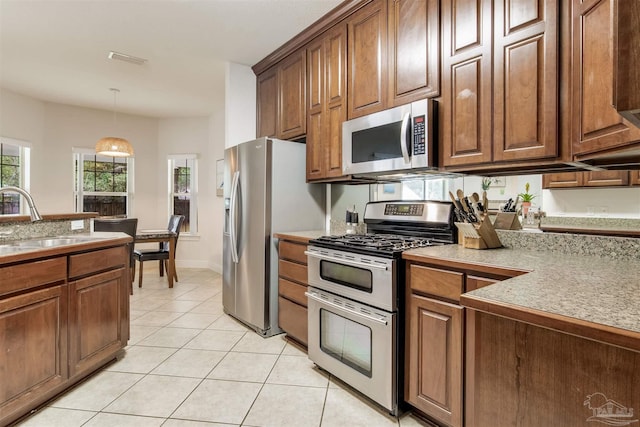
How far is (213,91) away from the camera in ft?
15.1

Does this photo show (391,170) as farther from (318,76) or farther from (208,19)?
(208,19)

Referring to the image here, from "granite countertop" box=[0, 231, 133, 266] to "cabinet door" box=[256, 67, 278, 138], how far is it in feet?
5.71

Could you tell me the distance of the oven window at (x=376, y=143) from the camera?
7.06 ft

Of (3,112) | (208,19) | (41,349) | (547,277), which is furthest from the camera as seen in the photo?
(3,112)

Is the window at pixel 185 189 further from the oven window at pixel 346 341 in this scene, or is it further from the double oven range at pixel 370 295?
the oven window at pixel 346 341

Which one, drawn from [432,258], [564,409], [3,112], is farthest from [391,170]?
[3,112]

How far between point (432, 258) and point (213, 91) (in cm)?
409

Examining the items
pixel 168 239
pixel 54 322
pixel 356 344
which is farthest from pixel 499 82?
pixel 168 239

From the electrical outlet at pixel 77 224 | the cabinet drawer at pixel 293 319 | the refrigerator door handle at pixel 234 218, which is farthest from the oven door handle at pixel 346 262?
the electrical outlet at pixel 77 224

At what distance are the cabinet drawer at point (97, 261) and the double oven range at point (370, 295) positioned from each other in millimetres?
1311

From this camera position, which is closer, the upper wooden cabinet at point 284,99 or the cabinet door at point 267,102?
the upper wooden cabinet at point 284,99

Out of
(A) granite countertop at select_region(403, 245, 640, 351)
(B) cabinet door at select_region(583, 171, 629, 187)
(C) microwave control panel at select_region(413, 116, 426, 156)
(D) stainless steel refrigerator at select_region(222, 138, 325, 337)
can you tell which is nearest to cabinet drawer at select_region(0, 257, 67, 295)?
(D) stainless steel refrigerator at select_region(222, 138, 325, 337)

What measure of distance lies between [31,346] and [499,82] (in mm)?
2731

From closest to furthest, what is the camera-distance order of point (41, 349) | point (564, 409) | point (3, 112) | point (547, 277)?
point (564, 409), point (547, 277), point (41, 349), point (3, 112)
